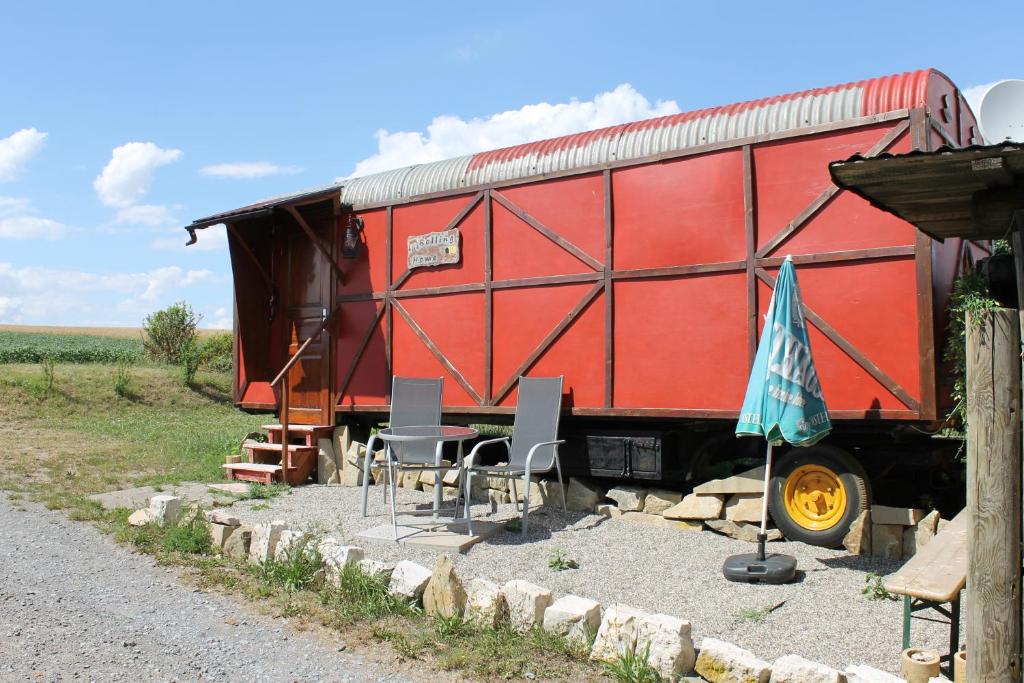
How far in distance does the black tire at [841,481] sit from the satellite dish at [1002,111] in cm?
284

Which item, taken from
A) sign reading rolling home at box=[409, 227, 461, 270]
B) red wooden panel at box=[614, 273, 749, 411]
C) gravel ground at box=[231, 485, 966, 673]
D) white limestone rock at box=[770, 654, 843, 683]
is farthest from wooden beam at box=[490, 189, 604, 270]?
white limestone rock at box=[770, 654, 843, 683]

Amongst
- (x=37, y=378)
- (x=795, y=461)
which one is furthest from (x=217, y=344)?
(x=795, y=461)

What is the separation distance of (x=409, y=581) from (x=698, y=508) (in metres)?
2.89

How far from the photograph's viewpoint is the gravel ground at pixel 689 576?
14.1 feet

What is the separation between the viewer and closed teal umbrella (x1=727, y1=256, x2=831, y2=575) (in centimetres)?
551

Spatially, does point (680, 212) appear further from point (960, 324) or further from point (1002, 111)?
point (1002, 111)

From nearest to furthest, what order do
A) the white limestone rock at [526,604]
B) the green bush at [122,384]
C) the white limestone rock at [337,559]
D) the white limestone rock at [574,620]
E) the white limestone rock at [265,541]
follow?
the white limestone rock at [574,620]
the white limestone rock at [526,604]
the white limestone rock at [337,559]
the white limestone rock at [265,541]
the green bush at [122,384]

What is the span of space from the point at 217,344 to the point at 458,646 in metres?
A: 21.8

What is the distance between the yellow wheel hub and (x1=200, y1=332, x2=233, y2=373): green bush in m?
18.7

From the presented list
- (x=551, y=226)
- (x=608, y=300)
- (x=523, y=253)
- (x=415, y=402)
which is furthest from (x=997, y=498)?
(x=415, y=402)

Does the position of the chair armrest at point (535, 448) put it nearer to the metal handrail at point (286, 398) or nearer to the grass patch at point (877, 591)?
the grass patch at point (877, 591)

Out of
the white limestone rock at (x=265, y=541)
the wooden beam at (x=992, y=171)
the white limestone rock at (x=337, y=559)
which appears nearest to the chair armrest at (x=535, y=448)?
the white limestone rock at (x=337, y=559)

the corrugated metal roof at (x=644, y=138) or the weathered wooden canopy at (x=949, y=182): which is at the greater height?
the corrugated metal roof at (x=644, y=138)

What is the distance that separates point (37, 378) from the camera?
17234mm
